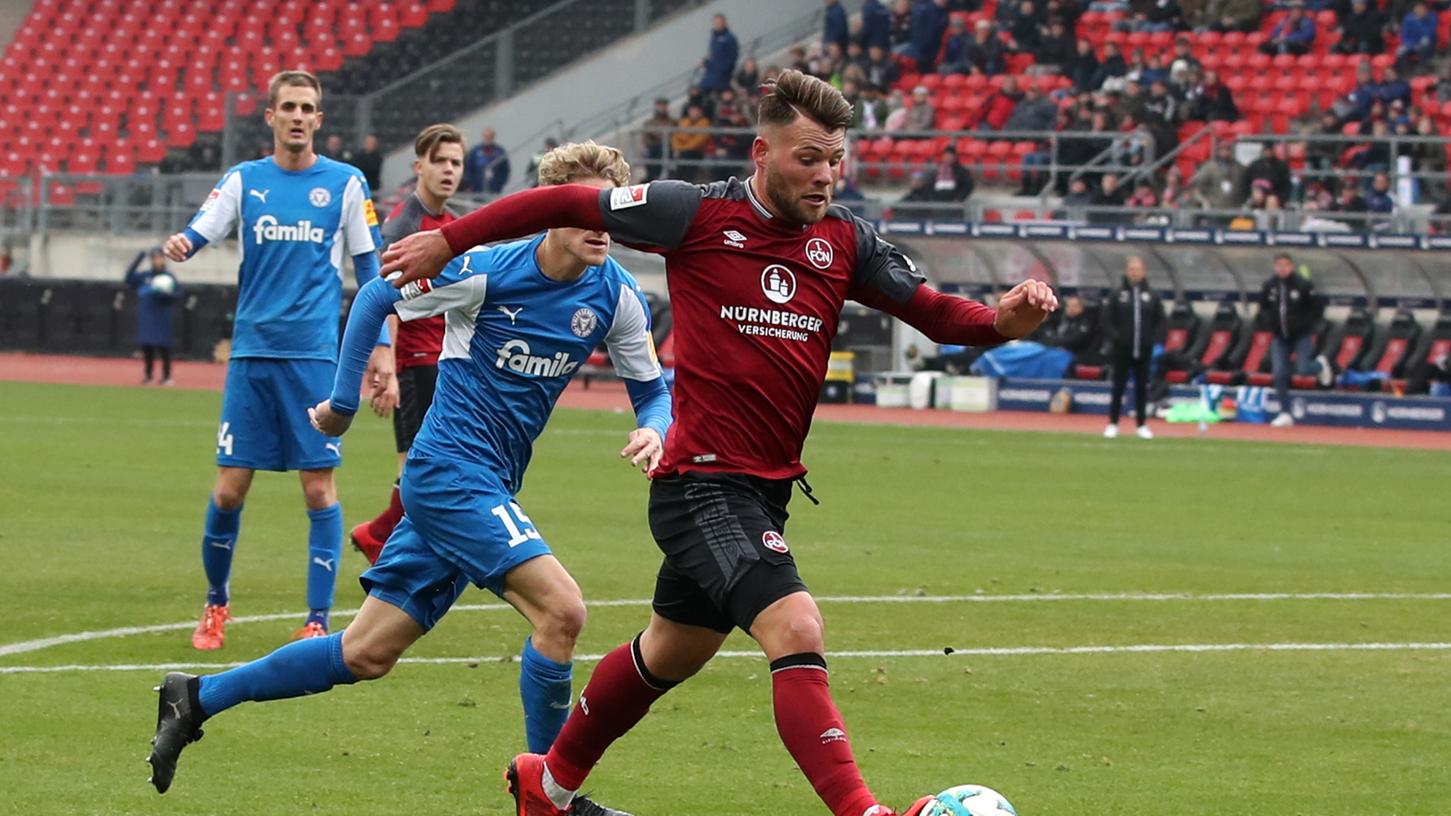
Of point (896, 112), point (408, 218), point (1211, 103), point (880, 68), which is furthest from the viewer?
point (880, 68)

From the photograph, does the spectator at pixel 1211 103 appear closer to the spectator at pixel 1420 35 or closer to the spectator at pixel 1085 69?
the spectator at pixel 1085 69

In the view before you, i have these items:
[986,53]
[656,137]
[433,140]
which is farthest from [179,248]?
[986,53]

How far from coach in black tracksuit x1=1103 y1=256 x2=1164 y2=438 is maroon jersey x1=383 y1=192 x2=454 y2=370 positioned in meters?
15.2

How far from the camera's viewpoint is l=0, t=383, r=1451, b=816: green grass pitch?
7.00 metres

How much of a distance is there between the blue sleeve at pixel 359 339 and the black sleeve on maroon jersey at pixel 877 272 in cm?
195

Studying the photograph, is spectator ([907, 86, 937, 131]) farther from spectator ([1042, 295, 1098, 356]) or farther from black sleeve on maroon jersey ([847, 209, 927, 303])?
black sleeve on maroon jersey ([847, 209, 927, 303])

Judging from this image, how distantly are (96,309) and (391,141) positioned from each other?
594cm

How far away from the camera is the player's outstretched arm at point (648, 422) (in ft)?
21.1

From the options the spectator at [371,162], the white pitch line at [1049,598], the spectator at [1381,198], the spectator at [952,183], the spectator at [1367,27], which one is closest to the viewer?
the white pitch line at [1049,598]

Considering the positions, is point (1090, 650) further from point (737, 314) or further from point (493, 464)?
point (737, 314)

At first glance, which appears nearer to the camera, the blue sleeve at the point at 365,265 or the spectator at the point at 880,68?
the blue sleeve at the point at 365,265

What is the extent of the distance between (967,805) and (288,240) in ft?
17.9

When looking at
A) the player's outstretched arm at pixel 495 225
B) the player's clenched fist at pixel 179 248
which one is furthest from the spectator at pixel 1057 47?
the player's outstretched arm at pixel 495 225

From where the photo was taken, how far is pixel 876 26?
122 ft
